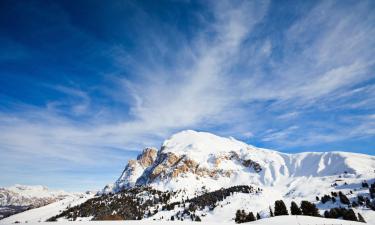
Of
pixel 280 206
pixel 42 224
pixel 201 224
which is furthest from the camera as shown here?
pixel 280 206

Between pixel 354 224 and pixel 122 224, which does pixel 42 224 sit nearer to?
pixel 122 224

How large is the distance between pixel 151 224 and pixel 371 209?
738 ft

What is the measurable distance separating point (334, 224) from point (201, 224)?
14864 mm

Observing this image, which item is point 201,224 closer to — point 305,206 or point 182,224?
point 182,224

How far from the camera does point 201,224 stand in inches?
1118

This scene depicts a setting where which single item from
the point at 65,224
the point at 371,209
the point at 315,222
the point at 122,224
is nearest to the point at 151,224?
the point at 122,224

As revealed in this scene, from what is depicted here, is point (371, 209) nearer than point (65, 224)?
No

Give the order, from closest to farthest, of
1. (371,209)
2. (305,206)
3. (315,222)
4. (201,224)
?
(201,224)
(315,222)
(305,206)
(371,209)

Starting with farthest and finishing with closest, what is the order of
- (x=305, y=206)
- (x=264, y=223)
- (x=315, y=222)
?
(x=305, y=206)
(x=264, y=223)
(x=315, y=222)

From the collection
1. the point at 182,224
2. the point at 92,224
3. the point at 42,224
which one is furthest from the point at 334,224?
the point at 42,224

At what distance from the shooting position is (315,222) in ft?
101

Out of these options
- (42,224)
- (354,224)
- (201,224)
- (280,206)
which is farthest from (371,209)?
(42,224)

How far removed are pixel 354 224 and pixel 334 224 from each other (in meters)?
3.78

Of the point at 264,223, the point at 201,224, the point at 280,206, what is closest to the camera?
the point at 201,224
